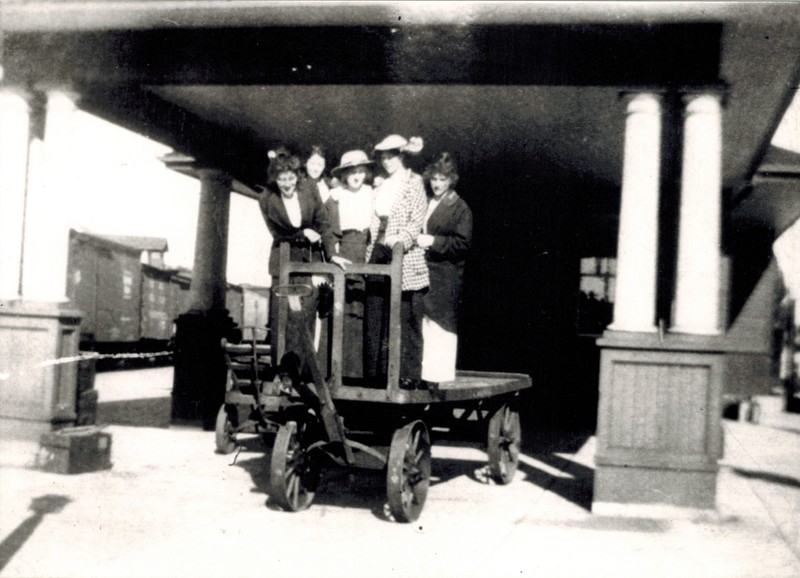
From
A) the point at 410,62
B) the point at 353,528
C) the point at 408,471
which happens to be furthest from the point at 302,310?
the point at 410,62

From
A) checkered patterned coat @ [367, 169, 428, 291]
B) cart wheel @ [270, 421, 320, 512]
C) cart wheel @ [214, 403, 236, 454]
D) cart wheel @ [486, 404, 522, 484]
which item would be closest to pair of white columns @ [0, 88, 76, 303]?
cart wheel @ [214, 403, 236, 454]

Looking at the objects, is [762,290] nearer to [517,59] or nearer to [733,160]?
[733,160]

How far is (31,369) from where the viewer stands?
6.77 meters

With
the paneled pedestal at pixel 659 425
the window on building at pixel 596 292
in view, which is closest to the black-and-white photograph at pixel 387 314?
the paneled pedestal at pixel 659 425

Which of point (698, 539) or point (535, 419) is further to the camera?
point (535, 419)

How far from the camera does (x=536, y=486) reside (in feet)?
21.8

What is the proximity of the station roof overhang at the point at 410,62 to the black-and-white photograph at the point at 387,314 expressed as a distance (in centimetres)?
3

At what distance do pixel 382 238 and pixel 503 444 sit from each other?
2.24 meters

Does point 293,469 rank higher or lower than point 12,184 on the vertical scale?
lower

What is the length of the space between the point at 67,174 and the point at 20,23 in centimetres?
128

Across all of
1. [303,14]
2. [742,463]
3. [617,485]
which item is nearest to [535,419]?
[742,463]

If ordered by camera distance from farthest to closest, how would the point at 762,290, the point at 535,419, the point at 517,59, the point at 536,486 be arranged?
the point at 762,290 → the point at 535,419 → the point at 536,486 → the point at 517,59

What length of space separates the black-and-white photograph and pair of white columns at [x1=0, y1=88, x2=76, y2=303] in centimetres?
3

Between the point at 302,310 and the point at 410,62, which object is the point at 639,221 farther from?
the point at 302,310
